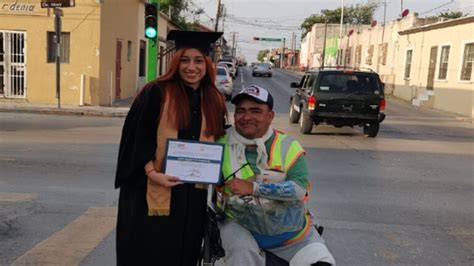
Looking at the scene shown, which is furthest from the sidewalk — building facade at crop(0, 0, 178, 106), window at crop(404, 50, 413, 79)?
window at crop(404, 50, 413, 79)

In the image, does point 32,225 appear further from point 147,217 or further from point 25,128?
point 25,128

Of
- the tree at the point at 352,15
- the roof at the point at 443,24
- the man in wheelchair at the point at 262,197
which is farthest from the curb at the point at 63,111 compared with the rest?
the tree at the point at 352,15

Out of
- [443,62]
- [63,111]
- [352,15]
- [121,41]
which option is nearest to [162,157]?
[63,111]

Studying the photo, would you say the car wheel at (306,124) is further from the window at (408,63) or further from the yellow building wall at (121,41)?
the window at (408,63)

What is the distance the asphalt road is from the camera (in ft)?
15.1

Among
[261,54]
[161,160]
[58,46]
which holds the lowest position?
[161,160]

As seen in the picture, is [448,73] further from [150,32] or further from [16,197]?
[16,197]

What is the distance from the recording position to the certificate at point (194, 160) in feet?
8.78

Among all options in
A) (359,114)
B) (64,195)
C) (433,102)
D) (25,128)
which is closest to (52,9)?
(25,128)

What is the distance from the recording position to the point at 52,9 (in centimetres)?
1753

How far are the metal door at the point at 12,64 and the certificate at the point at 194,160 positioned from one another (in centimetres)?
1695

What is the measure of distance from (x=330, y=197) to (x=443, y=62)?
2158 centimetres


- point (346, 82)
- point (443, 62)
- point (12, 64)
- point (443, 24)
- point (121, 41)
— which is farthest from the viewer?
point (443, 62)

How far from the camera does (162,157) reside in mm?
2705
